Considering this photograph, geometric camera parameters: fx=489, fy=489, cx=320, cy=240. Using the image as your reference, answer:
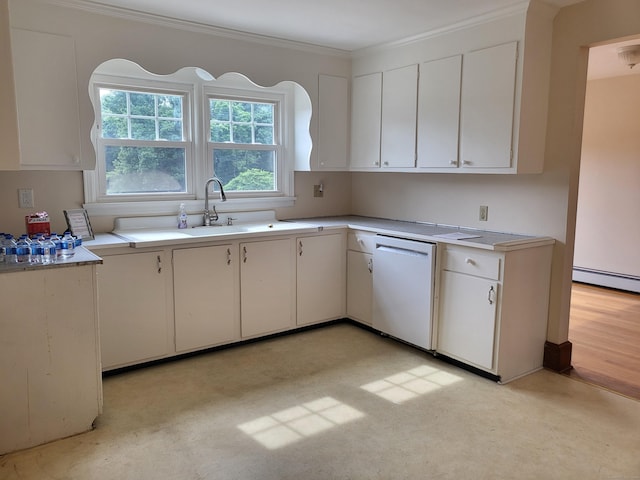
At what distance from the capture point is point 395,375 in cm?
318

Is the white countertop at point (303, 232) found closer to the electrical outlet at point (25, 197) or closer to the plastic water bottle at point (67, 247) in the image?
the plastic water bottle at point (67, 247)

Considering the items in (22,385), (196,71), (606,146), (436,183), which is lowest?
(22,385)

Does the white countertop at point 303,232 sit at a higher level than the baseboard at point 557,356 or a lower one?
higher

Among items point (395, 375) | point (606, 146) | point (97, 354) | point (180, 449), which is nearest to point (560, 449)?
point (395, 375)

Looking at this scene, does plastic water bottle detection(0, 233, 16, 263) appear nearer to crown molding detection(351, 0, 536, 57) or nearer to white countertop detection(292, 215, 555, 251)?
white countertop detection(292, 215, 555, 251)

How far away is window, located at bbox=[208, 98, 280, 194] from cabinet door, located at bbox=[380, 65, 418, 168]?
3.21ft

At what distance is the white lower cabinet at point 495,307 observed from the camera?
299 centimetres

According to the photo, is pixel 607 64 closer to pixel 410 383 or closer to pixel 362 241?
pixel 362 241

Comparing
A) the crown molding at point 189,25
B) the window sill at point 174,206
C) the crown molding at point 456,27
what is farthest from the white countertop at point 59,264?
the crown molding at point 456,27

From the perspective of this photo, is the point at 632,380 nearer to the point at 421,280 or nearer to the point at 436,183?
the point at 421,280

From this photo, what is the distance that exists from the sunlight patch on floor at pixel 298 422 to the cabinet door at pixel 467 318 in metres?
0.93

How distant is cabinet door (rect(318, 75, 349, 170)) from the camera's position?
4.21 m

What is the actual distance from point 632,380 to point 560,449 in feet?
3.74

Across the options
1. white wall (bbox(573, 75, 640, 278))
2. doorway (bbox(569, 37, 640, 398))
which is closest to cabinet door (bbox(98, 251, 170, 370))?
doorway (bbox(569, 37, 640, 398))
